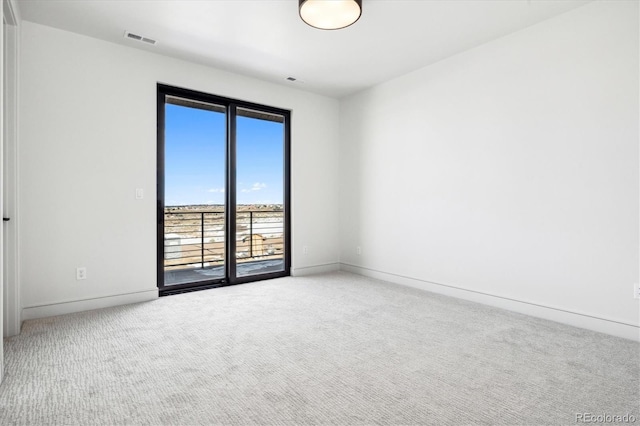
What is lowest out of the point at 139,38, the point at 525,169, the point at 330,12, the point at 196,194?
the point at 196,194

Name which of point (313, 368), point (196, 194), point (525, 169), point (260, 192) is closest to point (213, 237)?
point (196, 194)

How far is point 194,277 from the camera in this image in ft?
15.1

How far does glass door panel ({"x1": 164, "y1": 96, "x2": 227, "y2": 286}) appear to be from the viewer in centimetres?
447

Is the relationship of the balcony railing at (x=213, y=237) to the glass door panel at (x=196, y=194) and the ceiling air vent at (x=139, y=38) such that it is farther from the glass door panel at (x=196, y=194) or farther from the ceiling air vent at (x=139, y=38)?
the ceiling air vent at (x=139, y=38)

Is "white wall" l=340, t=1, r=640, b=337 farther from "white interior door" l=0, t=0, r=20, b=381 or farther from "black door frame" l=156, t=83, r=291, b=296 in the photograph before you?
"white interior door" l=0, t=0, r=20, b=381

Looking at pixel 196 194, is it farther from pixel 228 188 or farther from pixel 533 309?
pixel 533 309

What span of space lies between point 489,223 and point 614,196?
3.43 feet

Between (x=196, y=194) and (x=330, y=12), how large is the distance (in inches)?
119

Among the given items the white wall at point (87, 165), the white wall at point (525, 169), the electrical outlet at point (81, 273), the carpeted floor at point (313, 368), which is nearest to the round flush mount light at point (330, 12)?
the white wall at point (525, 169)

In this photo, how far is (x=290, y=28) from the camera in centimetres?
327

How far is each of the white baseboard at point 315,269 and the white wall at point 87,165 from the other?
6.25 ft

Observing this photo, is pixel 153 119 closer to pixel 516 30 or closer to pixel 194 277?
pixel 194 277

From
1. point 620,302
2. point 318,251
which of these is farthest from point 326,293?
point 620,302

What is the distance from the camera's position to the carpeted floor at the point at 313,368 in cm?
172
